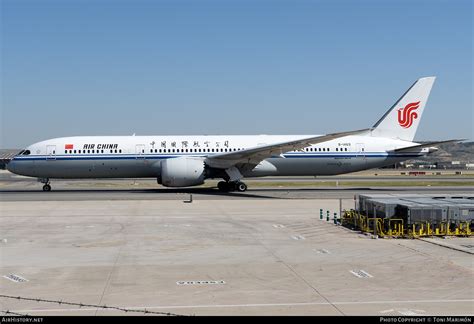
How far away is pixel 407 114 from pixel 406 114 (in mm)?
84

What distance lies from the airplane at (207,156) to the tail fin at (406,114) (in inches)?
56.2

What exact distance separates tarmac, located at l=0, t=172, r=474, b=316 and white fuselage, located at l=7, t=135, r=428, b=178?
53.7 ft

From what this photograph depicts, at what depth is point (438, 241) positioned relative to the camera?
20.1 meters

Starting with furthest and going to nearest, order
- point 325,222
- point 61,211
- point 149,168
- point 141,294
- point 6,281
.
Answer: point 149,168, point 61,211, point 325,222, point 6,281, point 141,294

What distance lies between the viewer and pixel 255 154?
137 feet

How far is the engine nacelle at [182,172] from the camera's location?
40938 mm

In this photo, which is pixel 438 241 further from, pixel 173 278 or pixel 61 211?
pixel 61 211

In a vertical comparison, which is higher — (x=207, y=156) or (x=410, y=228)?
(x=207, y=156)

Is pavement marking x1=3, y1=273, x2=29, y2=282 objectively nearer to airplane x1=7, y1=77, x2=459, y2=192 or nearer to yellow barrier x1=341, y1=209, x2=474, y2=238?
yellow barrier x1=341, y1=209, x2=474, y2=238

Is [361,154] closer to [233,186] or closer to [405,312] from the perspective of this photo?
[233,186]

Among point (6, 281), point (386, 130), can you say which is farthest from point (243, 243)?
point (386, 130)

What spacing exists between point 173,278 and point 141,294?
175 centimetres

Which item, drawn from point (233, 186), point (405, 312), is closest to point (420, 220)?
point (405, 312)

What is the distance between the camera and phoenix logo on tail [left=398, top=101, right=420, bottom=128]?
4741cm
